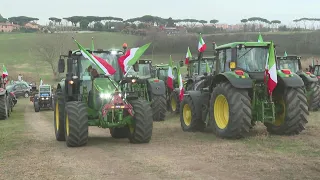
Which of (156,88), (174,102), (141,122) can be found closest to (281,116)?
(141,122)

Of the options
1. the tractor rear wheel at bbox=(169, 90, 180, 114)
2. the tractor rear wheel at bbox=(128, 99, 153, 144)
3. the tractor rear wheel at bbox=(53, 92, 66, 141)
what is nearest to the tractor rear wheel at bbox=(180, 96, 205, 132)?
the tractor rear wheel at bbox=(128, 99, 153, 144)

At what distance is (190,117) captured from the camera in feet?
41.4

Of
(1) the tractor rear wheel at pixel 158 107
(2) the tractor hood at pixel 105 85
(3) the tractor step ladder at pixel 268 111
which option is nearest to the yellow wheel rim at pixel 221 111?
(3) the tractor step ladder at pixel 268 111

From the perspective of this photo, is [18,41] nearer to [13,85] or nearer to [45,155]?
[13,85]

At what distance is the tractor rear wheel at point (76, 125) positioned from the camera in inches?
Answer: 376

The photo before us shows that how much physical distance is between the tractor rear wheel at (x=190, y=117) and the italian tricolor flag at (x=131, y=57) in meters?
2.38

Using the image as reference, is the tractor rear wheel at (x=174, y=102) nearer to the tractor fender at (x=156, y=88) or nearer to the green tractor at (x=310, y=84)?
the tractor fender at (x=156, y=88)

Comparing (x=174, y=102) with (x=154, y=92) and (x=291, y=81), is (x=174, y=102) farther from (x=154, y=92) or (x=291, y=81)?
(x=291, y=81)

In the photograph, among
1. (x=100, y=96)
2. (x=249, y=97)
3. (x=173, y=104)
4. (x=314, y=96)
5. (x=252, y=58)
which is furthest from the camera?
(x=173, y=104)

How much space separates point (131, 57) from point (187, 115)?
2876 millimetres

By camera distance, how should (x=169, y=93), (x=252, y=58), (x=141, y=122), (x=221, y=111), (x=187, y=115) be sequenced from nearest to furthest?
(x=141, y=122)
(x=221, y=111)
(x=252, y=58)
(x=187, y=115)
(x=169, y=93)

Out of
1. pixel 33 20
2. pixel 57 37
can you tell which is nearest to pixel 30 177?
pixel 57 37

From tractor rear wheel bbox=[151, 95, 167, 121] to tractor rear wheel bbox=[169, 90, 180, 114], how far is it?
3.76 ft

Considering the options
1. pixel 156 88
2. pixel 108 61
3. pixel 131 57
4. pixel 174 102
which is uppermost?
pixel 131 57
